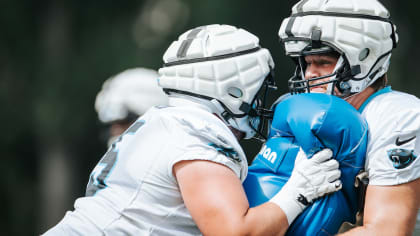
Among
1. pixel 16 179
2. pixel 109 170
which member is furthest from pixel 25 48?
pixel 109 170

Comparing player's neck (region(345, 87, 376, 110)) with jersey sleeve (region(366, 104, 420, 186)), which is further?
player's neck (region(345, 87, 376, 110))

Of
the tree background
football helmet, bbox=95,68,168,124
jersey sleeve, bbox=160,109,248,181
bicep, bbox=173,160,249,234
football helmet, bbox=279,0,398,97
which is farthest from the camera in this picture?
the tree background

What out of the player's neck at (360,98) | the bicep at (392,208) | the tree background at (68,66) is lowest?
the tree background at (68,66)

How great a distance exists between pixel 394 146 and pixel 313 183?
16.9 inches

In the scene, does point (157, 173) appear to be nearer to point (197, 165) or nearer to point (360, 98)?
point (197, 165)

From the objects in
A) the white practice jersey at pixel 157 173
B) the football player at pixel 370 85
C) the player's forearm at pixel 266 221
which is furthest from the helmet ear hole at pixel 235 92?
the player's forearm at pixel 266 221

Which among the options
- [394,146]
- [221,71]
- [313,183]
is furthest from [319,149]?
[221,71]

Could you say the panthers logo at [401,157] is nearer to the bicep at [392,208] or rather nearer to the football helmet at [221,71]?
the bicep at [392,208]

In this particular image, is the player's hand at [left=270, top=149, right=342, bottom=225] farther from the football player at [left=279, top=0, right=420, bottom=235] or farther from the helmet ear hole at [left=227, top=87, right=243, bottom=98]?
the helmet ear hole at [left=227, top=87, right=243, bottom=98]

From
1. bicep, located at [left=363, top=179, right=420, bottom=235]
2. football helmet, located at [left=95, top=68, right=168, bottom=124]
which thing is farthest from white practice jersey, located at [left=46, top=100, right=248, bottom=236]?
football helmet, located at [left=95, top=68, right=168, bottom=124]

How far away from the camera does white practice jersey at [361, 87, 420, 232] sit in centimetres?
297

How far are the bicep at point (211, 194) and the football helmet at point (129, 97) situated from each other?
2069mm

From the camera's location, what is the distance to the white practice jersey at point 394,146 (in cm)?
297

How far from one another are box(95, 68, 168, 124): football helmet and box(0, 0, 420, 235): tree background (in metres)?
6.12
